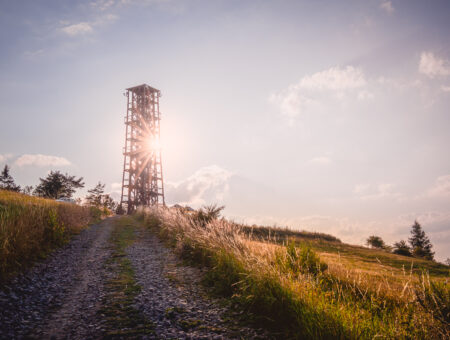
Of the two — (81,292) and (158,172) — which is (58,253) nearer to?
(81,292)

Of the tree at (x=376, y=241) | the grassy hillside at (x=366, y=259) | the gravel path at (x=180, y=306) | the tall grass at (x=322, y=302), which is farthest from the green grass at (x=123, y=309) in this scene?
→ the tree at (x=376, y=241)

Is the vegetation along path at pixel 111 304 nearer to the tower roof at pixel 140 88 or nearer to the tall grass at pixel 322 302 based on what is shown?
the tall grass at pixel 322 302

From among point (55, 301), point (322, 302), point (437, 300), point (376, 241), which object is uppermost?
point (437, 300)

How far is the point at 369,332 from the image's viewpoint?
299cm

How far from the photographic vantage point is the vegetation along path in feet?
12.4

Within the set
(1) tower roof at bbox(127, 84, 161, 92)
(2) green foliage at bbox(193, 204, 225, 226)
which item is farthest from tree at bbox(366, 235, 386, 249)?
(1) tower roof at bbox(127, 84, 161, 92)

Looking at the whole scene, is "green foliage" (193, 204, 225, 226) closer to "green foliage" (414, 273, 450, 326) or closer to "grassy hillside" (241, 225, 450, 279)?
"grassy hillside" (241, 225, 450, 279)

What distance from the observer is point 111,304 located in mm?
4789

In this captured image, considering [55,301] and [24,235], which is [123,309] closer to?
[55,301]

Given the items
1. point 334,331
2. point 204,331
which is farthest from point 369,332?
point 204,331

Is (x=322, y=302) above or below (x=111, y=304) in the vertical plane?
above

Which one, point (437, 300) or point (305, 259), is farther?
point (305, 259)

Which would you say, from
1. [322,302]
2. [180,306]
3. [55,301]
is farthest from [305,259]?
[55,301]

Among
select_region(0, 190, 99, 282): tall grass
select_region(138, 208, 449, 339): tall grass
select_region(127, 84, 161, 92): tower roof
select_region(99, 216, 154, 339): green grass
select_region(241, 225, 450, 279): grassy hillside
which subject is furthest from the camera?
select_region(127, 84, 161, 92): tower roof
